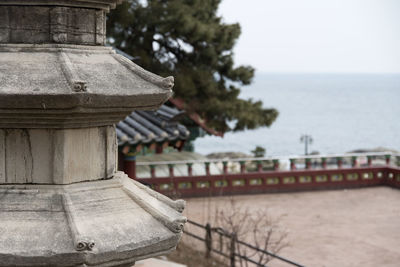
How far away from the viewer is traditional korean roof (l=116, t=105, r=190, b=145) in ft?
34.0

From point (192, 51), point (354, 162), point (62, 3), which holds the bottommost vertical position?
point (354, 162)

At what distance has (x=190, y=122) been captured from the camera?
16.5m

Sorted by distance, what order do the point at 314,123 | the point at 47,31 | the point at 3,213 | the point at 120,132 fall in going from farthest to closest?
the point at 314,123 → the point at 120,132 → the point at 47,31 → the point at 3,213

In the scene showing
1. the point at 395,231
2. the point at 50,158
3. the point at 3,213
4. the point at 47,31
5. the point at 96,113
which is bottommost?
the point at 395,231

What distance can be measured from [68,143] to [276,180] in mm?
13841

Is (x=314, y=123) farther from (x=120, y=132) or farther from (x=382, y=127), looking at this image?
(x=120, y=132)

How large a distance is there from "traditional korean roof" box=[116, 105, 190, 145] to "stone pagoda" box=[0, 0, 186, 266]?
6761 millimetres

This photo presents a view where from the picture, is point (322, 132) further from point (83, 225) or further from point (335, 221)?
point (83, 225)

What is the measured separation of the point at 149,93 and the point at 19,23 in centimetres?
73

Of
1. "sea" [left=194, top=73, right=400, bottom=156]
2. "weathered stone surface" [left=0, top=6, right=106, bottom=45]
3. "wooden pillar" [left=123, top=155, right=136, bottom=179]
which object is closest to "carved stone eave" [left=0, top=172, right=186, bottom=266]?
"weathered stone surface" [left=0, top=6, right=106, bottom=45]

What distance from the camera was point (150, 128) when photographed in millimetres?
10969

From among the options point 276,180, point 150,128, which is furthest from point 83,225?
point 276,180

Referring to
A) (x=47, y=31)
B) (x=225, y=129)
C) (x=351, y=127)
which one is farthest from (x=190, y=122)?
(x=351, y=127)

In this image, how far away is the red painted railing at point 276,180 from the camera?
15.8m
